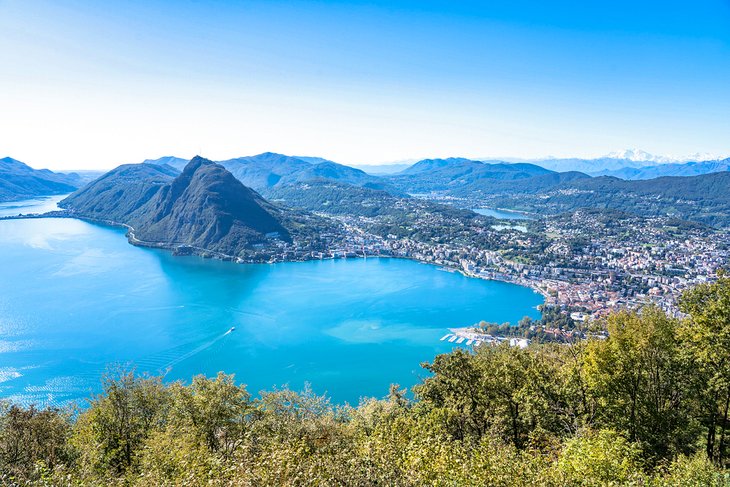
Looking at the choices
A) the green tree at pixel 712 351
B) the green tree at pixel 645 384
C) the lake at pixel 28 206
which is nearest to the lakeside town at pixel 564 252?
the lake at pixel 28 206

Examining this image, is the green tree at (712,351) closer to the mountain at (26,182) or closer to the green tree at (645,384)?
the green tree at (645,384)

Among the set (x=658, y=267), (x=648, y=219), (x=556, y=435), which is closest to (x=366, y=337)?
(x=556, y=435)

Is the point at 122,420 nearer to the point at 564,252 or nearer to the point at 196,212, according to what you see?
the point at 564,252

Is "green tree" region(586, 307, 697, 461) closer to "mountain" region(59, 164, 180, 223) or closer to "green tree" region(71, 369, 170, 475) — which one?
"green tree" region(71, 369, 170, 475)

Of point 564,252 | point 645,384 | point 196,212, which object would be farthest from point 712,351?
point 196,212

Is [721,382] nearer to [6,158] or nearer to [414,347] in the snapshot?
[414,347]
